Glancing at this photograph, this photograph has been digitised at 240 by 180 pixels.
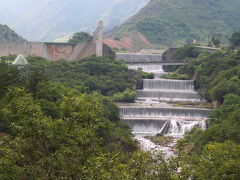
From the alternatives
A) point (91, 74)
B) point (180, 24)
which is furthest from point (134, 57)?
point (180, 24)

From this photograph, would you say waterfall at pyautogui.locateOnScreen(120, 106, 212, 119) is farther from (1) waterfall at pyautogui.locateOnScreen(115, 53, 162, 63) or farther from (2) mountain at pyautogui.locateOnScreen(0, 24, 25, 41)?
(2) mountain at pyautogui.locateOnScreen(0, 24, 25, 41)

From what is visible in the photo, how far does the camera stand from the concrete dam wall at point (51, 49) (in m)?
42.8

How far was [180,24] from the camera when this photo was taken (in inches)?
3359

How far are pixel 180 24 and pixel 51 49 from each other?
4862 centimetres

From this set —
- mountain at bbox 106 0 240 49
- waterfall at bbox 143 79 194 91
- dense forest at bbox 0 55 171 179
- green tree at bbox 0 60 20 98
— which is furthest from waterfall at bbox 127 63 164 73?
dense forest at bbox 0 55 171 179

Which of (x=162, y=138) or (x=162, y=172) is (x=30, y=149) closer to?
(x=162, y=172)

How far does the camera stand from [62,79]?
35.2 metres

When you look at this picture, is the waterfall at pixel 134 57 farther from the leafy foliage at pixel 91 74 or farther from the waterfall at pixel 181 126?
the waterfall at pixel 181 126

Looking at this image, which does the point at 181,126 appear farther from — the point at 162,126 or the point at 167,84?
the point at 167,84

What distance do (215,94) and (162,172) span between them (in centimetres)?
2438

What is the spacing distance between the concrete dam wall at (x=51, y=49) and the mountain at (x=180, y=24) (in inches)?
811

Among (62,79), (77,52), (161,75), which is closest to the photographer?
(62,79)

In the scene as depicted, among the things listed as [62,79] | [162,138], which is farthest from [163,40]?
[162,138]

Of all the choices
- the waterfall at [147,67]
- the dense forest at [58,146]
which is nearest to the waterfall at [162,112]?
the waterfall at [147,67]
